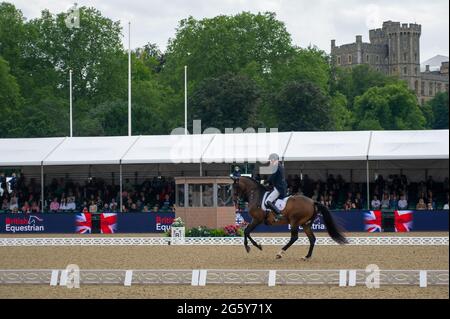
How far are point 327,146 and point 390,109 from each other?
56.3 meters

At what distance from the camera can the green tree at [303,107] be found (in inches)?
2596

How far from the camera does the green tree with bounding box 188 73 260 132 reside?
63.0 metres

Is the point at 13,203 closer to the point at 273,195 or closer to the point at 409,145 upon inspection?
the point at 409,145

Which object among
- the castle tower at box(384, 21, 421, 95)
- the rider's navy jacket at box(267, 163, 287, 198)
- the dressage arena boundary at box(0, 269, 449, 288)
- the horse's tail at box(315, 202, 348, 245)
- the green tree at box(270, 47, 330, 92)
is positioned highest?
the castle tower at box(384, 21, 421, 95)

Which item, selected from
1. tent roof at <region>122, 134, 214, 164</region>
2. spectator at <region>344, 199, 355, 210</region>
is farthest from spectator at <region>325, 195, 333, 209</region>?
tent roof at <region>122, 134, 214, 164</region>

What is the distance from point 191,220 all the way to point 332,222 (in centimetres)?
898

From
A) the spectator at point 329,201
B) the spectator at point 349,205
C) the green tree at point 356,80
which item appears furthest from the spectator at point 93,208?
the green tree at point 356,80

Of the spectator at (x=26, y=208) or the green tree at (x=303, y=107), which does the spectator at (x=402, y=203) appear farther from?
the green tree at (x=303, y=107)

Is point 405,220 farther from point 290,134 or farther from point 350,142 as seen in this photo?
point 290,134

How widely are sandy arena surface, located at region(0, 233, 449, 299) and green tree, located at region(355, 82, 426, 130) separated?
206ft

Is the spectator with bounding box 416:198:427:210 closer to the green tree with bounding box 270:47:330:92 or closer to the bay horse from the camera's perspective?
the bay horse

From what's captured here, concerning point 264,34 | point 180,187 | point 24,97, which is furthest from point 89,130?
point 180,187

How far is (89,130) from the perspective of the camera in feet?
199
